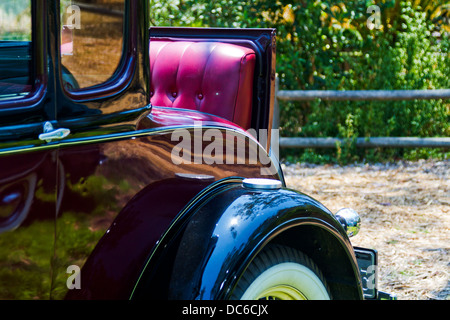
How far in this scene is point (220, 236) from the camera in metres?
1.84

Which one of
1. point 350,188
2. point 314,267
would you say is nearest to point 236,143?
point 314,267

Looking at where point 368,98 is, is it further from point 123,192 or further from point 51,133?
point 51,133

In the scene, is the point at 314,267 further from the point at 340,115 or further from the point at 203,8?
the point at 203,8

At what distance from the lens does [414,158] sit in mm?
7160

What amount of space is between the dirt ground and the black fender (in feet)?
5.48

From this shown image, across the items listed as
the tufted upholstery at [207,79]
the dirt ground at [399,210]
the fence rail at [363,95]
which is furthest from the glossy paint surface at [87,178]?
the fence rail at [363,95]

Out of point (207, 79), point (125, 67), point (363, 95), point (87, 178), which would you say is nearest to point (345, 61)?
point (363, 95)

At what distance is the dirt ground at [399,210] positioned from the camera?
3738 millimetres

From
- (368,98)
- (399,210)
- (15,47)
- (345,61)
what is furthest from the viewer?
(345,61)

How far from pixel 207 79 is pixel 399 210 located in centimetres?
304

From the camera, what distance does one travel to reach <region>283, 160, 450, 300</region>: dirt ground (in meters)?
3.74

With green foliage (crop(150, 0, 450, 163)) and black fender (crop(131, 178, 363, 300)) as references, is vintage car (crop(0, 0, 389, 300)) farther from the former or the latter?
green foliage (crop(150, 0, 450, 163))

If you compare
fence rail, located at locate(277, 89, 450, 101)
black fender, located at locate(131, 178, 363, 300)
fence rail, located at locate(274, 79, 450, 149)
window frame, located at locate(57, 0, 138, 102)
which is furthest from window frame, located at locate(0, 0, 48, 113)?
fence rail, located at locate(277, 89, 450, 101)
